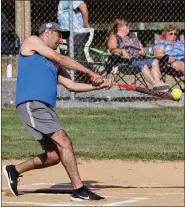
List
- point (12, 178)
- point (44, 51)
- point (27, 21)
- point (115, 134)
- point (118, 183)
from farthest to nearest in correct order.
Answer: point (27, 21), point (115, 134), point (118, 183), point (12, 178), point (44, 51)

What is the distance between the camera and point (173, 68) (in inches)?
671

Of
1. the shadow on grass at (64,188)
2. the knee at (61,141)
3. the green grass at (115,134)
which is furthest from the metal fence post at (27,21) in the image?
→ the knee at (61,141)

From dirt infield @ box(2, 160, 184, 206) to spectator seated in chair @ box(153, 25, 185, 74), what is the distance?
4894 mm

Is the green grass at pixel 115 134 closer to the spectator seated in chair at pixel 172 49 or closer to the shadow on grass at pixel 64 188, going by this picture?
the spectator seated in chair at pixel 172 49

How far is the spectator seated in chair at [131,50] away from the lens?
1681 centimetres

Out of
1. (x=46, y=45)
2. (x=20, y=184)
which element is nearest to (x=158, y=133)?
(x=20, y=184)

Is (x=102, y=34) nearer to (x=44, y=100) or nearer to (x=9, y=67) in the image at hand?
(x=9, y=67)

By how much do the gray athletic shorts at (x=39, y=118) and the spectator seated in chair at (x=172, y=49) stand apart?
7.86 metres

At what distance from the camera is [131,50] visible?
17.2 m

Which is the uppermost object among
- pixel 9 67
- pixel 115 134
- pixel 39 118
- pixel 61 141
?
pixel 39 118

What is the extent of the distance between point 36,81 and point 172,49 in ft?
26.6

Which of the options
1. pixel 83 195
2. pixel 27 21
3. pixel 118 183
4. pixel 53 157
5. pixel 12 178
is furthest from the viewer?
pixel 27 21

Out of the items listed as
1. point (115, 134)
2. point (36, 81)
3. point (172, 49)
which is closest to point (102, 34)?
point (172, 49)

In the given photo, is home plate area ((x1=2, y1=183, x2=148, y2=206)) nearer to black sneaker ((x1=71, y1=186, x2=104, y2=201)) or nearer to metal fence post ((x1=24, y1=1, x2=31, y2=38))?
black sneaker ((x1=71, y1=186, x2=104, y2=201))
